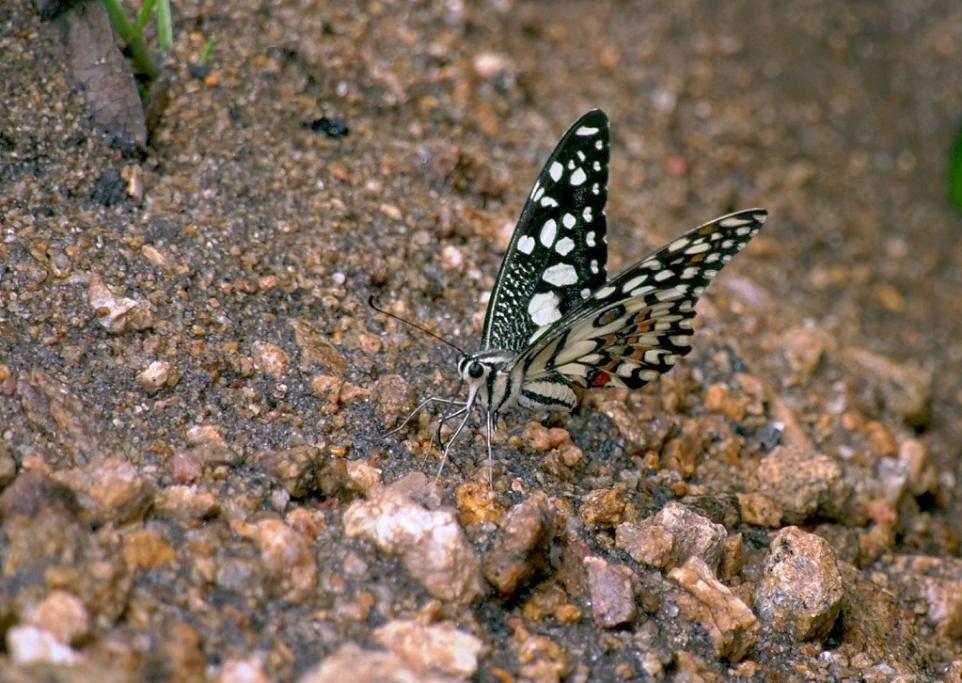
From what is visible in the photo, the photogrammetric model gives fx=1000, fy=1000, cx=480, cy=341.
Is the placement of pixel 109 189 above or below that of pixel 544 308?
above

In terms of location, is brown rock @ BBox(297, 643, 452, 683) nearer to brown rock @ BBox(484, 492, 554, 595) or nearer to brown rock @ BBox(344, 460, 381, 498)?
brown rock @ BBox(484, 492, 554, 595)

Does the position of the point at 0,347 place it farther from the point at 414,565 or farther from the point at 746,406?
the point at 746,406

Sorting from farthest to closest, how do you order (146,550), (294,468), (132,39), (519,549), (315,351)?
(132,39) < (315,351) < (294,468) < (519,549) < (146,550)

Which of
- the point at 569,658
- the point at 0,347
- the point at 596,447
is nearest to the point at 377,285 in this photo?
the point at 596,447

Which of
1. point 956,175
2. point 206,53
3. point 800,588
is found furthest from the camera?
point 956,175

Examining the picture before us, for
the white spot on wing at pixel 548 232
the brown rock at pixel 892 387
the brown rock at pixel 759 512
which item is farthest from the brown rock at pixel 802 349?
the white spot on wing at pixel 548 232

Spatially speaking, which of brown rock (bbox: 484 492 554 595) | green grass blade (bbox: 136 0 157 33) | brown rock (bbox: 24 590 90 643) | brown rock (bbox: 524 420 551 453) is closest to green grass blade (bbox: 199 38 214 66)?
green grass blade (bbox: 136 0 157 33)

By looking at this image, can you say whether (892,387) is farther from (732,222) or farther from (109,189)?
(109,189)

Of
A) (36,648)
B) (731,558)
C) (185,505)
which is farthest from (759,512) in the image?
(36,648)
